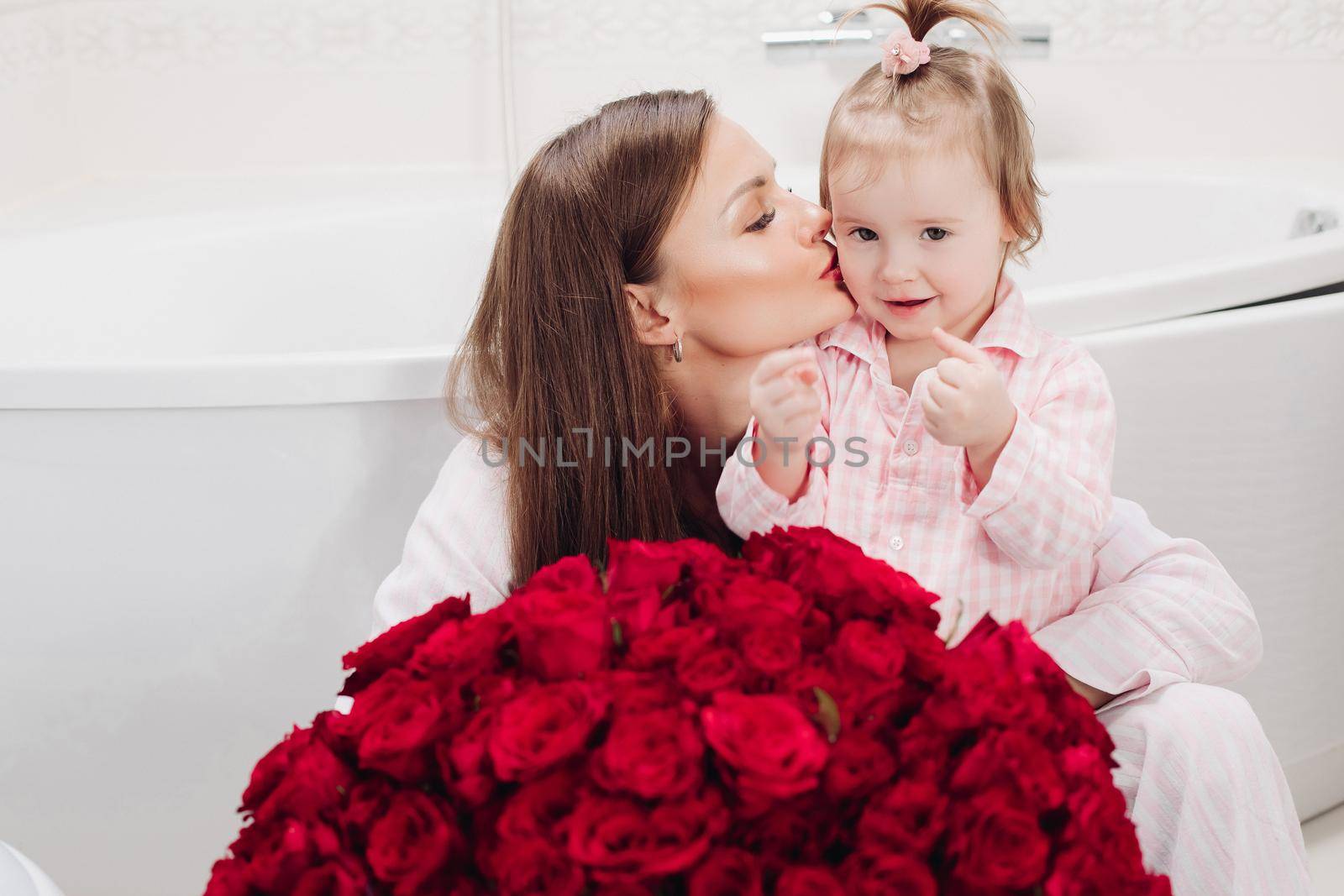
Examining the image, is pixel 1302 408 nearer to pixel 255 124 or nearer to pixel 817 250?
pixel 817 250

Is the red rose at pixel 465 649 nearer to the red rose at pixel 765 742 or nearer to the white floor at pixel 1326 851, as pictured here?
the red rose at pixel 765 742

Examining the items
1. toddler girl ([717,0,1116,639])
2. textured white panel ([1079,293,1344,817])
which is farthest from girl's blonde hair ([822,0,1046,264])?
textured white panel ([1079,293,1344,817])

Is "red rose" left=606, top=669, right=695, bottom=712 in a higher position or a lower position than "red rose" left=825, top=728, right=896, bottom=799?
higher

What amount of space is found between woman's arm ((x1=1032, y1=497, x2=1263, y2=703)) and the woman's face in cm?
29

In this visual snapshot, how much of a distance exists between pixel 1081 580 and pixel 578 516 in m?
0.40

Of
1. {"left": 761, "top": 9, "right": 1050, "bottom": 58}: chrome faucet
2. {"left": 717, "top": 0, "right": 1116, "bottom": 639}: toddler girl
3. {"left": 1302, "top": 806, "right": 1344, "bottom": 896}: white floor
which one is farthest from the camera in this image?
{"left": 761, "top": 9, "right": 1050, "bottom": 58}: chrome faucet

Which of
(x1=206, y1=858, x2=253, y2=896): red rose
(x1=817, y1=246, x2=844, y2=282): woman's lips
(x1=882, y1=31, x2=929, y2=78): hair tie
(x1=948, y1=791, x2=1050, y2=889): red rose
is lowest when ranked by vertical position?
(x1=206, y1=858, x2=253, y2=896): red rose

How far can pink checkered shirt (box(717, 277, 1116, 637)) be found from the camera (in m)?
0.83

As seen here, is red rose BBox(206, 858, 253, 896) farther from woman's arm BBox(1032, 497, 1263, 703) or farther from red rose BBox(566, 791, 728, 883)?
woman's arm BBox(1032, 497, 1263, 703)

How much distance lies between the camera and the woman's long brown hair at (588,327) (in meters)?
0.96

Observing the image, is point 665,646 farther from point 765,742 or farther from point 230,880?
point 230,880

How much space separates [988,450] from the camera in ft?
2.65

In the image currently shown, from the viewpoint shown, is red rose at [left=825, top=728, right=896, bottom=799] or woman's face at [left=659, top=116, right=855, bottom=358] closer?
red rose at [left=825, top=728, right=896, bottom=799]

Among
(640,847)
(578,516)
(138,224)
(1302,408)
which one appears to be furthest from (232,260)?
(640,847)
